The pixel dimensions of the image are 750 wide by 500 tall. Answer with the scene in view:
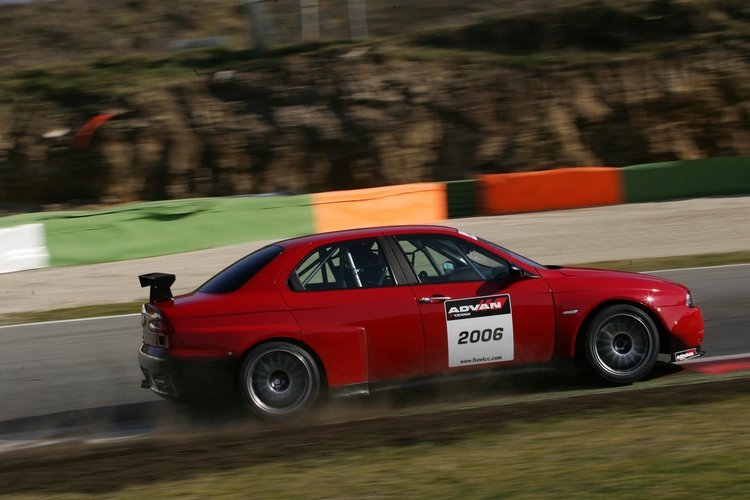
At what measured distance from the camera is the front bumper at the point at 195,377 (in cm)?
638

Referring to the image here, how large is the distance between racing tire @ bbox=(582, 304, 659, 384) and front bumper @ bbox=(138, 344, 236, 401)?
261 cm

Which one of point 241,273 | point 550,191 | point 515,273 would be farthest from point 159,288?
point 550,191

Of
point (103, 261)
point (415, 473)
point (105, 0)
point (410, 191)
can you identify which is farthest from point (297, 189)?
point (415, 473)

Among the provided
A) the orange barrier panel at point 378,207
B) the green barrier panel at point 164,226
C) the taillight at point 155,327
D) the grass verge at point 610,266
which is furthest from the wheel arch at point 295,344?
the orange barrier panel at point 378,207

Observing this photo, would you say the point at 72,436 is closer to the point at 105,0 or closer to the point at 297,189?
the point at 297,189

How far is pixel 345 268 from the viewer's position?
22.1 ft

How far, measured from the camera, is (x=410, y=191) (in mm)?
20750

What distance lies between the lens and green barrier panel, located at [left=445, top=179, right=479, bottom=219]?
2162 cm

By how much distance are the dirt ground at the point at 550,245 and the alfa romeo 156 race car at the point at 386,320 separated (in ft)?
26.4

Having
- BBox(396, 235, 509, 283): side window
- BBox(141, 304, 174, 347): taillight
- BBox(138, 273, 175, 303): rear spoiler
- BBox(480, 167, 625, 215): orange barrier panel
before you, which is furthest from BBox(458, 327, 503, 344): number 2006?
BBox(480, 167, 625, 215): orange barrier panel

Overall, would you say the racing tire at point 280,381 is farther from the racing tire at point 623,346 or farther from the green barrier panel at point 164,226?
the green barrier panel at point 164,226

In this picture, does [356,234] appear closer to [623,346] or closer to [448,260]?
[448,260]

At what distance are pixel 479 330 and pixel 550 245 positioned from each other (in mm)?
11528

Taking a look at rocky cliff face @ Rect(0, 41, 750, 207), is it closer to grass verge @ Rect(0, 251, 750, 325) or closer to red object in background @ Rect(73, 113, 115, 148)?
red object in background @ Rect(73, 113, 115, 148)
